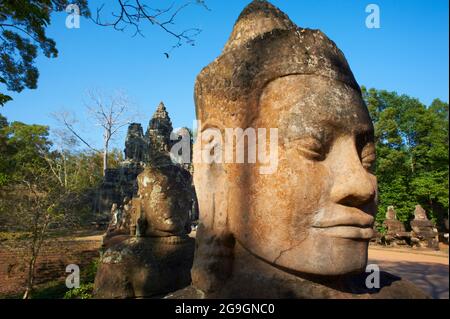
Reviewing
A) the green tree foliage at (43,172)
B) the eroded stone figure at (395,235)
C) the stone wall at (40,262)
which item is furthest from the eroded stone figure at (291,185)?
the eroded stone figure at (395,235)

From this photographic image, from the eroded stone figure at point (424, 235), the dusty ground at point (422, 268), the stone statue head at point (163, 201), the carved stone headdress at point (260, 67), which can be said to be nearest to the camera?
the carved stone headdress at point (260, 67)

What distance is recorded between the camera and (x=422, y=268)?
8.04 m

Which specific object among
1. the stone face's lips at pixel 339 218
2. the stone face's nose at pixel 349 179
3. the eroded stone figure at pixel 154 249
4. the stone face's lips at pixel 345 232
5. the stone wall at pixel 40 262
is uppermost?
the stone face's nose at pixel 349 179

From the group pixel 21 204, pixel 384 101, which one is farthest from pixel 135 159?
pixel 384 101

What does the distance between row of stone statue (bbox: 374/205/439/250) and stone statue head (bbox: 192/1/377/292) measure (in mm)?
12631

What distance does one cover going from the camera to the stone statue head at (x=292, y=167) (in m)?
1.66

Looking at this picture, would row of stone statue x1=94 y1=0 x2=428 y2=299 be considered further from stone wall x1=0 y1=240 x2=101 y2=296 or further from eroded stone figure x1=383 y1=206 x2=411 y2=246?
eroded stone figure x1=383 y1=206 x2=411 y2=246

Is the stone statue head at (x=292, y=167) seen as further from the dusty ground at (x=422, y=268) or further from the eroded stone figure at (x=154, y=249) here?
the dusty ground at (x=422, y=268)

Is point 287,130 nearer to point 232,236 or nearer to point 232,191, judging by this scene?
point 232,191

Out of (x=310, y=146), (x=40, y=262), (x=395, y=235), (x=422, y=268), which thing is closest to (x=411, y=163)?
(x=395, y=235)

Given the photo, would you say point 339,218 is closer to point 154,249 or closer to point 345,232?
point 345,232

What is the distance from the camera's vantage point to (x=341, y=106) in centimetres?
177

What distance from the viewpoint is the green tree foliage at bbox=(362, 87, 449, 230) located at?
1605cm

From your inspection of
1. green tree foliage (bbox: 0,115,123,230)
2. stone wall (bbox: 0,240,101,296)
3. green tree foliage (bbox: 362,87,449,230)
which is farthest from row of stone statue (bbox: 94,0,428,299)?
green tree foliage (bbox: 362,87,449,230)
